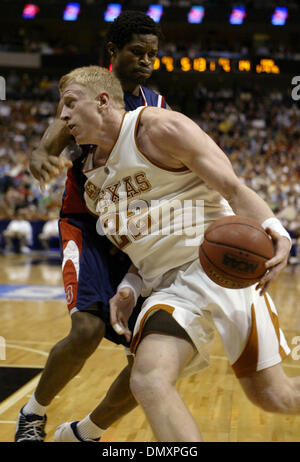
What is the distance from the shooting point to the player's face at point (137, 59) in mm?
3023

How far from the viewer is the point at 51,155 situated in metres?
2.72

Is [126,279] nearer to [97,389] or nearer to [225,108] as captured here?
[97,389]

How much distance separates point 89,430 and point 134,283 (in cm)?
92

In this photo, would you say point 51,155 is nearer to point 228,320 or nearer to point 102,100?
point 102,100

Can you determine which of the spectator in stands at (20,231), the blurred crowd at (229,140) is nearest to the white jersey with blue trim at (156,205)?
the blurred crowd at (229,140)

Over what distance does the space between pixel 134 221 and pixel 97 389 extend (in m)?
2.15

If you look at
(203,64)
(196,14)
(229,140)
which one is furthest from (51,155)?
(196,14)

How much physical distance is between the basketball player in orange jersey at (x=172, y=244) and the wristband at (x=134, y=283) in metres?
0.03

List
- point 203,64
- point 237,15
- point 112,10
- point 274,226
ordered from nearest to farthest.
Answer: point 274,226 → point 203,64 → point 112,10 → point 237,15

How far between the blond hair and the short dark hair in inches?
23.5
